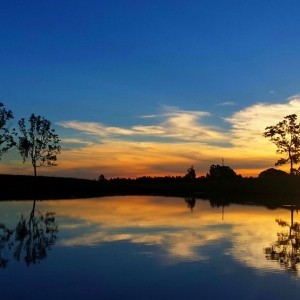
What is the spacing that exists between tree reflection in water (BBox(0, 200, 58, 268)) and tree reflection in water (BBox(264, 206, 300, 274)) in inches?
347

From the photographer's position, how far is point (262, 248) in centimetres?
1758

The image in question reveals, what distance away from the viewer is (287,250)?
17188 mm

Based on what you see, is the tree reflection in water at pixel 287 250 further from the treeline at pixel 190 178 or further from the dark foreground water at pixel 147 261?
the treeline at pixel 190 178

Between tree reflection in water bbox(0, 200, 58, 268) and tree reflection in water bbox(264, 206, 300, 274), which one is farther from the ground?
tree reflection in water bbox(264, 206, 300, 274)

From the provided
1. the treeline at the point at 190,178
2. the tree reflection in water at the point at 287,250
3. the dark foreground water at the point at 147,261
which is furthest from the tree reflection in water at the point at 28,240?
the treeline at the point at 190,178

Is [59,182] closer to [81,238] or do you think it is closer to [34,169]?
[34,169]

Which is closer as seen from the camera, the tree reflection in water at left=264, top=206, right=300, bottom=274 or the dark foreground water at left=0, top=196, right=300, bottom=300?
the dark foreground water at left=0, top=196, right=300, bottom=300

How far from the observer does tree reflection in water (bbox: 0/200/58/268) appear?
15.5 meters

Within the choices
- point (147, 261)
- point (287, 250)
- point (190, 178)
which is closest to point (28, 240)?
point (147, 261)

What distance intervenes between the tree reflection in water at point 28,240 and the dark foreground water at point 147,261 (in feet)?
0.12

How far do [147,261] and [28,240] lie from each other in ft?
22.5

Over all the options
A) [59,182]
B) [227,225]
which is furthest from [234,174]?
[227,225]

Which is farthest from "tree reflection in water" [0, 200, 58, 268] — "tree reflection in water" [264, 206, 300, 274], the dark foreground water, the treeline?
the treeline

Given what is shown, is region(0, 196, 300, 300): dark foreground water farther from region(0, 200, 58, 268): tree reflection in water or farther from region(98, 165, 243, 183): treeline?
region(98, 165, 243, 183): treeline
